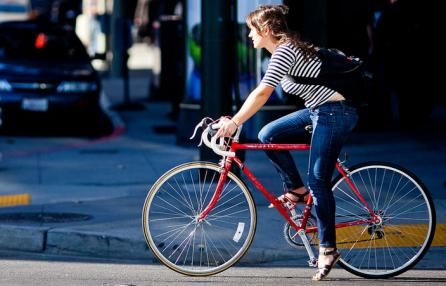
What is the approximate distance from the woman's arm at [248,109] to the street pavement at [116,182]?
1.40m

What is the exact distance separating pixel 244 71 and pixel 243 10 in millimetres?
800

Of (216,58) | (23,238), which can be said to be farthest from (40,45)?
(23,238)

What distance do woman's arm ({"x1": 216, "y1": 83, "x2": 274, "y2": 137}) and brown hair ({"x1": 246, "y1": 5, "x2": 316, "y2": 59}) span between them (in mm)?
307

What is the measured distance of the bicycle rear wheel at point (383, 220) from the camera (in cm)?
701

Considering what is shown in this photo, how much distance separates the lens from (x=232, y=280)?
279 inches

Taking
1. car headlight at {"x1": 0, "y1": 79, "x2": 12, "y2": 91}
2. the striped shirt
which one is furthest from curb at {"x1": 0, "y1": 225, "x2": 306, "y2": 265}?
car headlight at {"x1": 0, "y1": 79, "x2": 12, "y2": 91}

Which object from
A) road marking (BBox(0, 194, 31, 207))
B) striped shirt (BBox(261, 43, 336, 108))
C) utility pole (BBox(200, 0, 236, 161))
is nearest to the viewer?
striped shirt (BBox(261, 43, 336, 108))

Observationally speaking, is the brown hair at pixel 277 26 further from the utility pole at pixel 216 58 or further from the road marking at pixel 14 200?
the utility pole at pixel 216 58

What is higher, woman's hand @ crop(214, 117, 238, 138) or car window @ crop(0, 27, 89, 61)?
woman's hand @ crop(214, 117, 238, 138)

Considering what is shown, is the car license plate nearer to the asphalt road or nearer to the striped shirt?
the asphalt road

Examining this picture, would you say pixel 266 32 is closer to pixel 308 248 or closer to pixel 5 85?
pixel 308 248

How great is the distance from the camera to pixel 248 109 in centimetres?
674

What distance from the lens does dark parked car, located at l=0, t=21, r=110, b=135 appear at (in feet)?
52.6

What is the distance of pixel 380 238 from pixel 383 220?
12 centimetres
